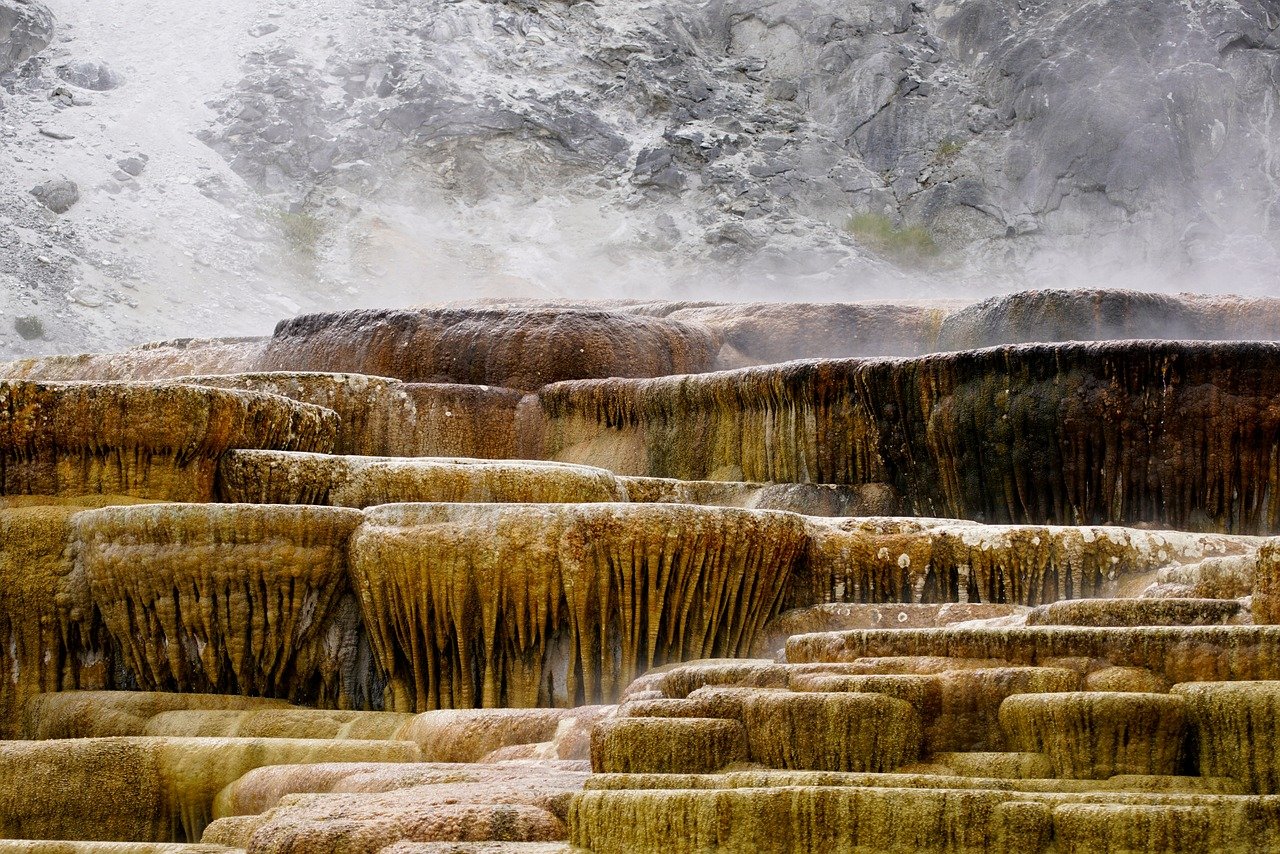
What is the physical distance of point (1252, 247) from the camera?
33.8 meters

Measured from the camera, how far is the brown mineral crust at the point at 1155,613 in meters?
6.12

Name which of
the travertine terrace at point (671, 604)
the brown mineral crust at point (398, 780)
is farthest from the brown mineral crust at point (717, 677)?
the brown mineral crust at point (398, 780)

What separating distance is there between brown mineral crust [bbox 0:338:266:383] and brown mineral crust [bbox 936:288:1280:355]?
7.09m

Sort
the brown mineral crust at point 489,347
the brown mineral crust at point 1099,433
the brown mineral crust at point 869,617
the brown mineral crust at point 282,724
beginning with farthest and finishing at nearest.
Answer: the brown mineral crust at point 489,347, the brown mineral crust at point 1099,433, the brown mineral crust at point 282,724, the brown mineral crust at point 869,617

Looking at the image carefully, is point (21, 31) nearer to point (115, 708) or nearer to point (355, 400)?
point (355, 400)

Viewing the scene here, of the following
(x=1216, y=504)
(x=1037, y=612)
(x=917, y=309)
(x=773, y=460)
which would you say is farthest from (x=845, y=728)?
(x=917, y=309)

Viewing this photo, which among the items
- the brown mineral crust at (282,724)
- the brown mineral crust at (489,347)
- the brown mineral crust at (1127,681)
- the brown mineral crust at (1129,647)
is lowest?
the brown mineral crust at (282,724)

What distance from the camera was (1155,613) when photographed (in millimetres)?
6152

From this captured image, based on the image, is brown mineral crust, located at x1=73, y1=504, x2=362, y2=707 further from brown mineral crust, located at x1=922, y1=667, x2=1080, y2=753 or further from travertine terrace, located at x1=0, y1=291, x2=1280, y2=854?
brown mineral crust, located at x1=922, y1=667, x2=1080, y2=753

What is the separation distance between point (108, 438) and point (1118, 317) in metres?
8.17

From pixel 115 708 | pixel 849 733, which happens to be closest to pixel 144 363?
pixel 115 708

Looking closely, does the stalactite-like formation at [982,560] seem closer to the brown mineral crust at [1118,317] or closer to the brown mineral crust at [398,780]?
the brown mineral crust at [398,780]

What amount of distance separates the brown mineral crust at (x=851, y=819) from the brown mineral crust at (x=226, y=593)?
4487 mm

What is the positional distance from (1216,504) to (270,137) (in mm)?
29193
